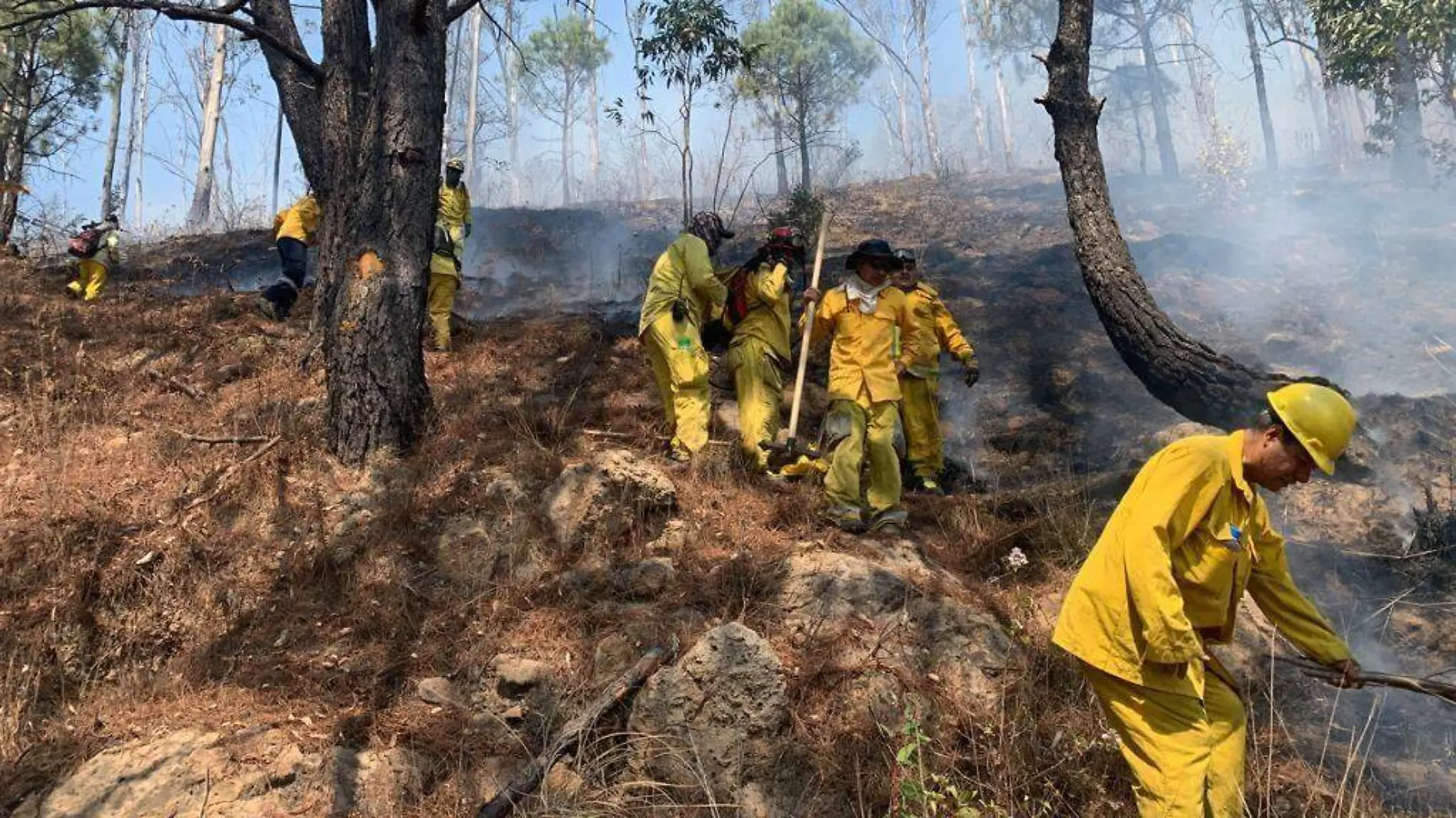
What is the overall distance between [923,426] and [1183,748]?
3.45 m

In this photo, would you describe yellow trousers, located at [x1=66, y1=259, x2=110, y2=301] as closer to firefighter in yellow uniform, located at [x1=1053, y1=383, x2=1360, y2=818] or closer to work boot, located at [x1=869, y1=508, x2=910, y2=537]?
work boot, located at [x1=869, y1=508, x2=910, y2=537]

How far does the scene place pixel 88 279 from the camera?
8.65 meters

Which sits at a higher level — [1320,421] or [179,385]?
[179,385]

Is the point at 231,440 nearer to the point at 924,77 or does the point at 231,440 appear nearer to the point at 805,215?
the point at 805,215

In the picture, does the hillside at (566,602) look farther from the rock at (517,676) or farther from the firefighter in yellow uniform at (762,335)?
the firefighter in yellow uniform at (762,335)

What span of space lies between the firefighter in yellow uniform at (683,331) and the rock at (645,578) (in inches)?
45.5

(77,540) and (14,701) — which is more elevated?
(77,540)

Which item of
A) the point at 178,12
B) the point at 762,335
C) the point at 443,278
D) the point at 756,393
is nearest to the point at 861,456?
the point at 756,393

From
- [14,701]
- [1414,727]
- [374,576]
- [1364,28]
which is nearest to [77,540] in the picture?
[14,701]

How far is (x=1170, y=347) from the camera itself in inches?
200

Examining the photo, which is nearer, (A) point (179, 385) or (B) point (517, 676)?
(B) point (517, 676)

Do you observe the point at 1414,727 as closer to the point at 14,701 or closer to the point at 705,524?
the point at 705,524

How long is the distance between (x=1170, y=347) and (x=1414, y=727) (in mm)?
2486

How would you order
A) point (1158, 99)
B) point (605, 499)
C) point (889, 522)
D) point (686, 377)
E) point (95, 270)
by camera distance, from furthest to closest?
point (1158, 99), point (95, 270), point (686, 377), point (889, 522), point (605, 499)
